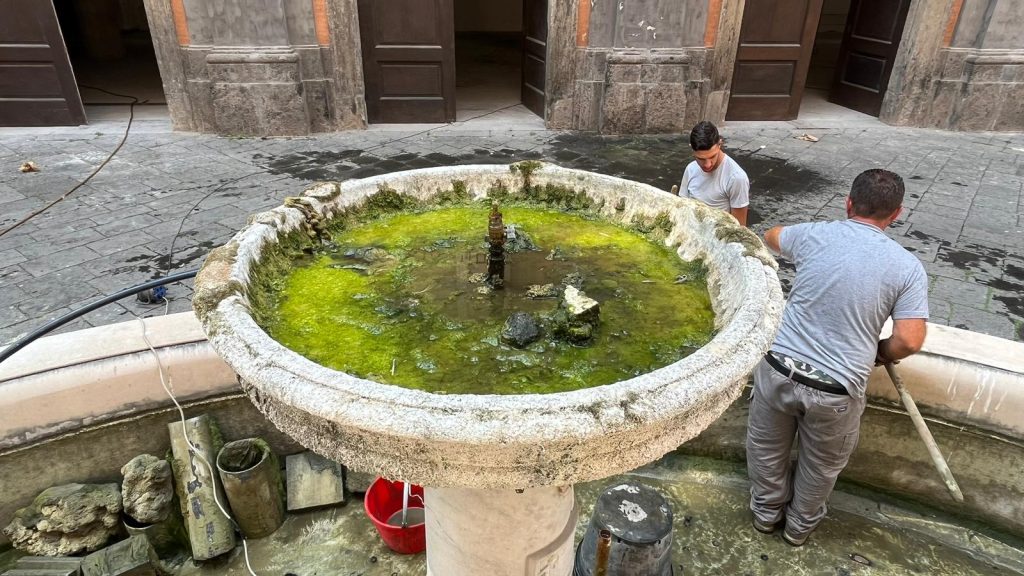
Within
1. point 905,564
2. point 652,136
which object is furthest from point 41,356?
point 652,136

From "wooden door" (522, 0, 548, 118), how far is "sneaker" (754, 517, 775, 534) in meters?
6.42

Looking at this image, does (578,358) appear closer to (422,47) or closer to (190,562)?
(190,562)

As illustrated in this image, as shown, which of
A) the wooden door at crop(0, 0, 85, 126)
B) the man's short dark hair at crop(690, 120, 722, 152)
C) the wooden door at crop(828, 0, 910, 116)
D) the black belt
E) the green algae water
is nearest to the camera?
the green algae water

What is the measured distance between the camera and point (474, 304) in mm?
2297

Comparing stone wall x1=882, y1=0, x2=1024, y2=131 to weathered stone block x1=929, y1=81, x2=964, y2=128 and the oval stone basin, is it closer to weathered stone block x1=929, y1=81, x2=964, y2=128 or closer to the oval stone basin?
weathered stone block x1=929, y1=81, x2=964, y2=128

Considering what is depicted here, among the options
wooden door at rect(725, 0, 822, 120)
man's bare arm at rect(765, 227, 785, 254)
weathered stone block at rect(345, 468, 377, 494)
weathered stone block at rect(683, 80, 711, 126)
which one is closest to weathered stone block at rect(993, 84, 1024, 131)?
wooden door at rect(725, 0, 822, 120)

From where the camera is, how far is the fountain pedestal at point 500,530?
83.5 inches

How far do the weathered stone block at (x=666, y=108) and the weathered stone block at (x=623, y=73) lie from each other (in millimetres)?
252

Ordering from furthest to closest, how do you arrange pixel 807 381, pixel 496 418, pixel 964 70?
pixel 964 70, pixel 807 381, pixel 496 418

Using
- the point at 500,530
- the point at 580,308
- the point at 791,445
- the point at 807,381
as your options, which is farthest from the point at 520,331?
the point at 791,445

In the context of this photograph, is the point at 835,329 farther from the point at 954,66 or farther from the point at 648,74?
the point at 954,66

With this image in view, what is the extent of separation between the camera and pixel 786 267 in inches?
180

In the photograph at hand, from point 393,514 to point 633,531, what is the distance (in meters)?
1.30

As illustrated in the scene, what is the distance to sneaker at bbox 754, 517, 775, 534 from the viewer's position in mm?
3172
